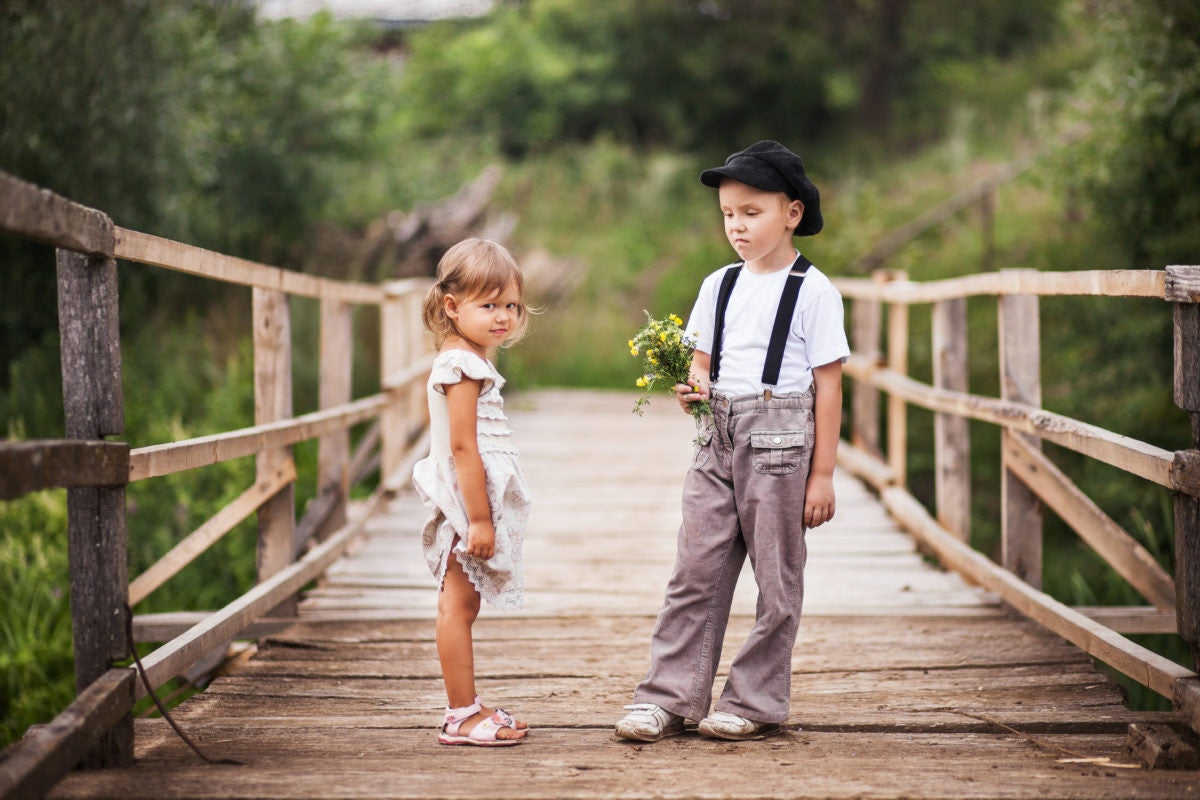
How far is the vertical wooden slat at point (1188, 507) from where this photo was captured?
288 cm

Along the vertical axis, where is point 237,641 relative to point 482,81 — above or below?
below

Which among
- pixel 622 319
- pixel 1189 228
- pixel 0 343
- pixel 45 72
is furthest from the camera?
pixel 622 319

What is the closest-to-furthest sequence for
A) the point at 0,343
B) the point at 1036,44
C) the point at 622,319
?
the point at 0,343 < the point at 622,319 < the point at 1036,44

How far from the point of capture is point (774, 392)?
311cm

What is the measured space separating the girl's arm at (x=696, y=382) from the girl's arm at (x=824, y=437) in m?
0.28

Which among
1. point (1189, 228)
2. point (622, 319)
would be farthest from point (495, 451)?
point (622, 319)

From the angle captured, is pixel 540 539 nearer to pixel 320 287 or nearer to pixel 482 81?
pixel 320 287

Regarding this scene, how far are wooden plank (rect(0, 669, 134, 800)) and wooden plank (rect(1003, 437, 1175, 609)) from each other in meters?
3.02

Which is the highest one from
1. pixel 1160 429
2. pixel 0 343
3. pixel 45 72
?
pixel 45 72

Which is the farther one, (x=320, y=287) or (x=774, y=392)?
(x=320, y=287)

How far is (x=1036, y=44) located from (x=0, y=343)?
1726cm

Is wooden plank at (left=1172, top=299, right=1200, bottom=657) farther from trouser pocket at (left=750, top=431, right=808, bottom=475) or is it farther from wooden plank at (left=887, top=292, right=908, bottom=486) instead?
wooden plank at (left=887, top=292, right=908, bottom=486)

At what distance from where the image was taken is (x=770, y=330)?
313cm

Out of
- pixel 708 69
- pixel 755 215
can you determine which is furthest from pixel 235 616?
pixel 708 69
